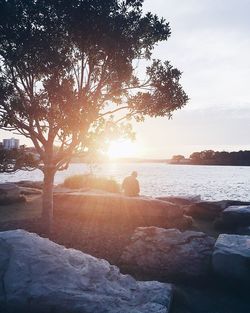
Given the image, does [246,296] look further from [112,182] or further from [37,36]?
[112,182]

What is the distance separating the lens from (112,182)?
38656mm

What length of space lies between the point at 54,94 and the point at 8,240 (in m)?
6.51

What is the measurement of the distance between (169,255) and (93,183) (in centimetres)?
2543

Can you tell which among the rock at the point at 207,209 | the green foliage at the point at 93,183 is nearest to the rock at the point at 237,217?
the rock at the point at 207,209

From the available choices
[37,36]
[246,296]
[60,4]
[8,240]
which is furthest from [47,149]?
[246,296]

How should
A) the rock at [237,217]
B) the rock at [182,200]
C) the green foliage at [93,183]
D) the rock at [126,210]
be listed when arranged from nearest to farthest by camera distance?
the rock at [237,217] < the rock at [126,210] < the rock at [182,200] < the green foliage at [93,183]

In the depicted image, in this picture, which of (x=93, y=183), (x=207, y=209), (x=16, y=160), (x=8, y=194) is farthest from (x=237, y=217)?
→ (x=93, y=183)

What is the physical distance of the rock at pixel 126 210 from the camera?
18875 mm

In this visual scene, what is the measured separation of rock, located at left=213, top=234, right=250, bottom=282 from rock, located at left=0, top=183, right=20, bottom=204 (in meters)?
17.2

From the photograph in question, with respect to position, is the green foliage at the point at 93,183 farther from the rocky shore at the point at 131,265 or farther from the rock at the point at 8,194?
the rocky shore at the point at 131,265

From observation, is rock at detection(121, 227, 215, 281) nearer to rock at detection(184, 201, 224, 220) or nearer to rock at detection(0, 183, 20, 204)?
rock at detection(184, 201, 224, 220)

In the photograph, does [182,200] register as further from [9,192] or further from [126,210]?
[9,192]

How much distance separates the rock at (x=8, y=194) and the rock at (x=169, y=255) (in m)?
14.0

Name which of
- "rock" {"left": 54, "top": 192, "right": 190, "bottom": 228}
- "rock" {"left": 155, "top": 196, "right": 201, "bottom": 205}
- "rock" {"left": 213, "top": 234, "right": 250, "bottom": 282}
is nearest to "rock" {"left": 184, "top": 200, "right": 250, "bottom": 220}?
"rock" {"left": 54, "top": 192, "right": 190, "bottom": 228}
